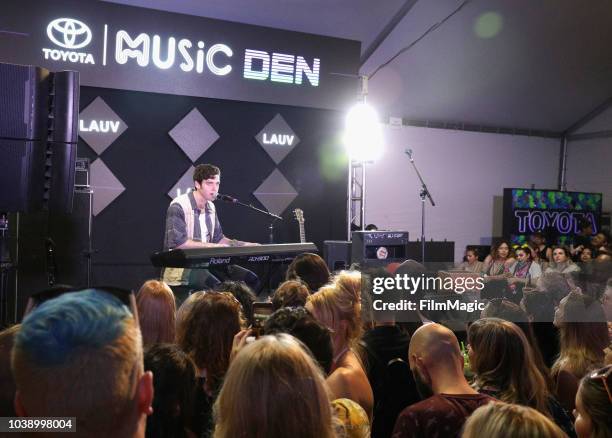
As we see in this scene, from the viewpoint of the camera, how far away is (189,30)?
7.11m

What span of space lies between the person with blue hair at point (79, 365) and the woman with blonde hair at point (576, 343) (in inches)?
86.0

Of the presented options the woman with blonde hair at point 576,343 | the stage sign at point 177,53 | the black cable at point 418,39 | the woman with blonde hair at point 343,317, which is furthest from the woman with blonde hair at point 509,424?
the black cable at point 418,39

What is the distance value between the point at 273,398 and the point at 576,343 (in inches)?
79.4

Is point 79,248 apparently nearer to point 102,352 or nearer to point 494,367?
point 494,367

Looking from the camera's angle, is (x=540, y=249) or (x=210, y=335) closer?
(x=210, y=335)

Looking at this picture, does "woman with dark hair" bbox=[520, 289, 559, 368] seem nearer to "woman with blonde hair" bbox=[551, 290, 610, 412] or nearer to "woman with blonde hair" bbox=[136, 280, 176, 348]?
"woman with blonde hair" bbox=[551, 290, 610, 412]

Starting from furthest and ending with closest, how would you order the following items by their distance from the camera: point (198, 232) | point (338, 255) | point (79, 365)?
point (338, 255), point (198, 232), point (79, 365)

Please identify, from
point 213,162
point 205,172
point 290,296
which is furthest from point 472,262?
point 290,296

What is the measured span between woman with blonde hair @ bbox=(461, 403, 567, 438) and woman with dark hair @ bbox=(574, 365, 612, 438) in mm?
372

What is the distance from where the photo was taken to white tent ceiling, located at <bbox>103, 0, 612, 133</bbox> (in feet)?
24.9

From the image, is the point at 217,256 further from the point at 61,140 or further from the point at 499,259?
the point at 499,259

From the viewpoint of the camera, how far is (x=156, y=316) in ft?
8.33

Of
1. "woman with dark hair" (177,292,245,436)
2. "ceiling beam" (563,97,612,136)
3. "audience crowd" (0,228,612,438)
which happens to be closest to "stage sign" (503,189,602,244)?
"ceiling beam" (563,97,612,136)

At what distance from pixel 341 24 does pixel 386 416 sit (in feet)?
20.8
